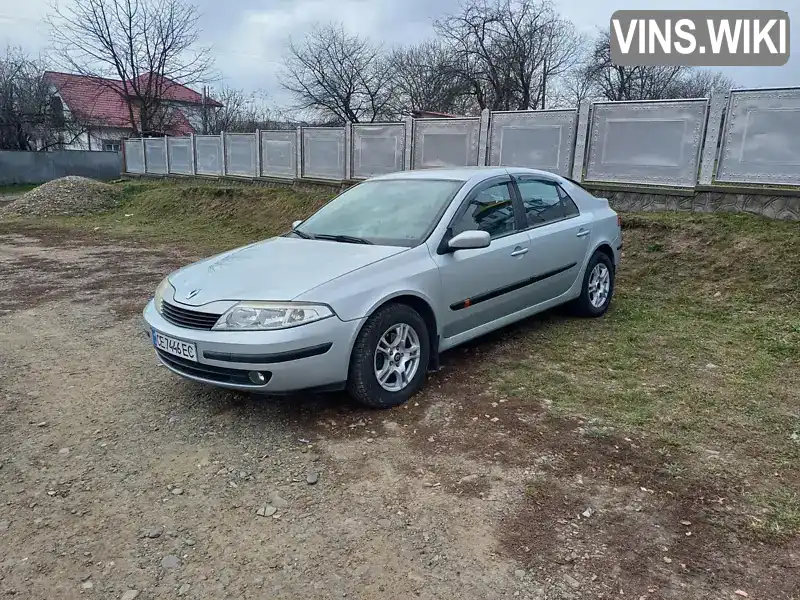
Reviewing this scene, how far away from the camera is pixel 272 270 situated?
372cm

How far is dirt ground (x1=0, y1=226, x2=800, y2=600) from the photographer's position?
2.28 meters

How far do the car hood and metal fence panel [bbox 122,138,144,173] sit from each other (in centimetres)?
2092

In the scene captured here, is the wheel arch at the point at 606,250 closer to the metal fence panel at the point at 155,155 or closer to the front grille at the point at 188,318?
the front grille at the point at 188,318

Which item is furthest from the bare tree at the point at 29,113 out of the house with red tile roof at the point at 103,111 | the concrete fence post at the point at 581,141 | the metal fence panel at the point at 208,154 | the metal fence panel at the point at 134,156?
the concrete fence post at the point at 581,141

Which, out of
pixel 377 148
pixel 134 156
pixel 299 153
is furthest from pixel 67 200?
pixel 377 148

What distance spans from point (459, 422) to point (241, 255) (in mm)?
1973

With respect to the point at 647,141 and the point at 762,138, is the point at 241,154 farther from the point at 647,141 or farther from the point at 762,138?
the point at 762,138

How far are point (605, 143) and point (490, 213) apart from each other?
226 inches

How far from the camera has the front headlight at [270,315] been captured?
330 cm

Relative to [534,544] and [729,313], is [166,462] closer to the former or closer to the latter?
[534,544]

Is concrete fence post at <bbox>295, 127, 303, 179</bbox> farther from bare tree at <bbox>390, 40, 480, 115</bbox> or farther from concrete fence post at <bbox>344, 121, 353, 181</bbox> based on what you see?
bare tree at <bbox>390, 40, 480, 115</bbox>

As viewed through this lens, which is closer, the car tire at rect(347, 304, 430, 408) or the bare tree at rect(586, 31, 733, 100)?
the car tire at rect(347, 304, 430, 408)

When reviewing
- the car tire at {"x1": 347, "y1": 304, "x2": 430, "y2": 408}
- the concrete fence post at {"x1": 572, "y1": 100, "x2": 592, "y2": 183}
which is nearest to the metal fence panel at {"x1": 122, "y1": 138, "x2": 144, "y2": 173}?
the concrete fence post at {"x1": 572, "y1": 100, "x2": 592, "y2": 183}

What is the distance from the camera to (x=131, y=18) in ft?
95.9
